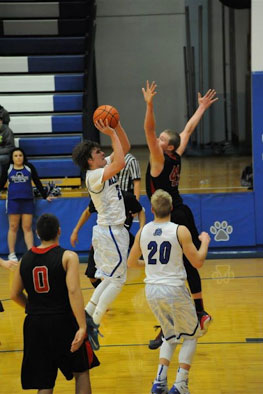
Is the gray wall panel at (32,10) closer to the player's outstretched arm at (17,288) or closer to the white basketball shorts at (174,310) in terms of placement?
the white basketball shorts at (174,310)

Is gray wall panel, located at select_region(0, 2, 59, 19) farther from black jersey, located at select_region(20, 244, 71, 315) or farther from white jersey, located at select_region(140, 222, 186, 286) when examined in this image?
black jersey, located at select_region(20, 244, 71, 315)

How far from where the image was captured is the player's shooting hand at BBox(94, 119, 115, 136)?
20.0 ft

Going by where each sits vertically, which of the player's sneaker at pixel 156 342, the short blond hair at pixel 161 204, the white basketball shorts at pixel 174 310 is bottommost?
the player's sneaker at pixel 156 342

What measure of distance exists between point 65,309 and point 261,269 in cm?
573

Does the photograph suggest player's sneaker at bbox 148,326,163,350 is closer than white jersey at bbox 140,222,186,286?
No

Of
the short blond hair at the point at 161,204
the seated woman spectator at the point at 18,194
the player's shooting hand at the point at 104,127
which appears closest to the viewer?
the short blond hair at the point at 161,204

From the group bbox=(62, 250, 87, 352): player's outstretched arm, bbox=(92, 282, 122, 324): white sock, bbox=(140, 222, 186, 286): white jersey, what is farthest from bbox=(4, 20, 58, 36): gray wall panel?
bbox=(62, 250, 87, 352): player's outstretched arm

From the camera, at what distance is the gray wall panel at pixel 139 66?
22.4 meters

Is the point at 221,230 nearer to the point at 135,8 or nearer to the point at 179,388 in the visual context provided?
the point at 179,388

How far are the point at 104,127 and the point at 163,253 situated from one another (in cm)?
151

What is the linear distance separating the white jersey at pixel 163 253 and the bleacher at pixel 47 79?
8818mm

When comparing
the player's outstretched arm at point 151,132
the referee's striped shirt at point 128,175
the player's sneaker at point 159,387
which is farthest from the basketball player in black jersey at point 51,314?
the referee's striped shirt at point 128,175

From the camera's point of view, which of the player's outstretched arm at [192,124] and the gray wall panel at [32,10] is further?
the gray wall panel at [32,10]

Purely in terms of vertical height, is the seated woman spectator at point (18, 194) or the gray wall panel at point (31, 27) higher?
the gray wall panel at point (31, 27)
